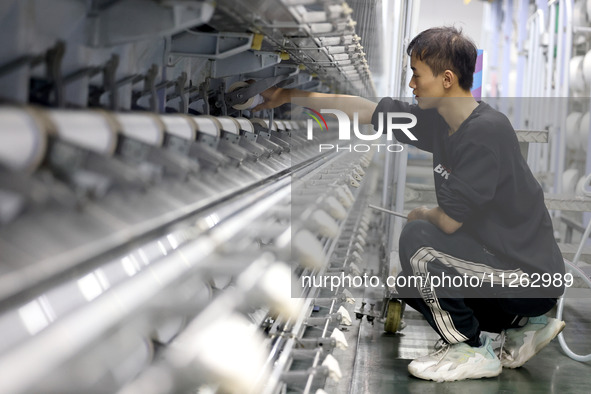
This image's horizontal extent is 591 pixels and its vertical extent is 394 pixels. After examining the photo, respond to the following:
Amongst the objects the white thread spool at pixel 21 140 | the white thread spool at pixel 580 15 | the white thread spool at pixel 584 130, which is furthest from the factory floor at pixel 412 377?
the white thread spool at pixel 580 15

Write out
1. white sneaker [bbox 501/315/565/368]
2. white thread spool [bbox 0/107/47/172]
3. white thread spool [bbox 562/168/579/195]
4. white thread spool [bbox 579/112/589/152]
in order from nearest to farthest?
white thread spool [bbox 0/107/47/172]
white sneaker [bbox 501/315/565/368]
white thread spool [bbox 579/112/589/152]
white thread spool [bbox 562/168/579/195]

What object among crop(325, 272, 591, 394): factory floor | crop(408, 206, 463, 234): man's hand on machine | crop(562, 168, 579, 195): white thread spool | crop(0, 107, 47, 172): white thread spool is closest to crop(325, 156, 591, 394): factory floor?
crop(325, 272, 591, 394): factory floor

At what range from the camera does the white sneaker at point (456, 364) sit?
2.56 metres

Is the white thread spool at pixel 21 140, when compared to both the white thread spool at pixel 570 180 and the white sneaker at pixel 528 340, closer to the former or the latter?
the white sneaker at pixel 528 340

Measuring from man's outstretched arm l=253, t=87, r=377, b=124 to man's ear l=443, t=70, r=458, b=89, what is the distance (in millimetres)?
499

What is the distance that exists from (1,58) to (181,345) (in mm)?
501

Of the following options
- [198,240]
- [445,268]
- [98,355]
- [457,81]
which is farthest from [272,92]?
[98,355]

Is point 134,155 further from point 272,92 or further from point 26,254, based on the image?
point 272,92

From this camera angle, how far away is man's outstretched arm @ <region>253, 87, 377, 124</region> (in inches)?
101

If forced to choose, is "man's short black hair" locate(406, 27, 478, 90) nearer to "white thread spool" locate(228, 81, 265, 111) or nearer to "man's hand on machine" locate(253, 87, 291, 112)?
"man's hand on machine" locate(253, 87, 291, 112)

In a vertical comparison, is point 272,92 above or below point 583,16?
below

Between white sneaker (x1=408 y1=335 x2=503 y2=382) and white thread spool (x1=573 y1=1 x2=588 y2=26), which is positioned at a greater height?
white thread spool (x1=573 y1=1 x2=588 y2=26)

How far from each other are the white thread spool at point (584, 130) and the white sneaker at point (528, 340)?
2.86m

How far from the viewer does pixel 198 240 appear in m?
1.20
